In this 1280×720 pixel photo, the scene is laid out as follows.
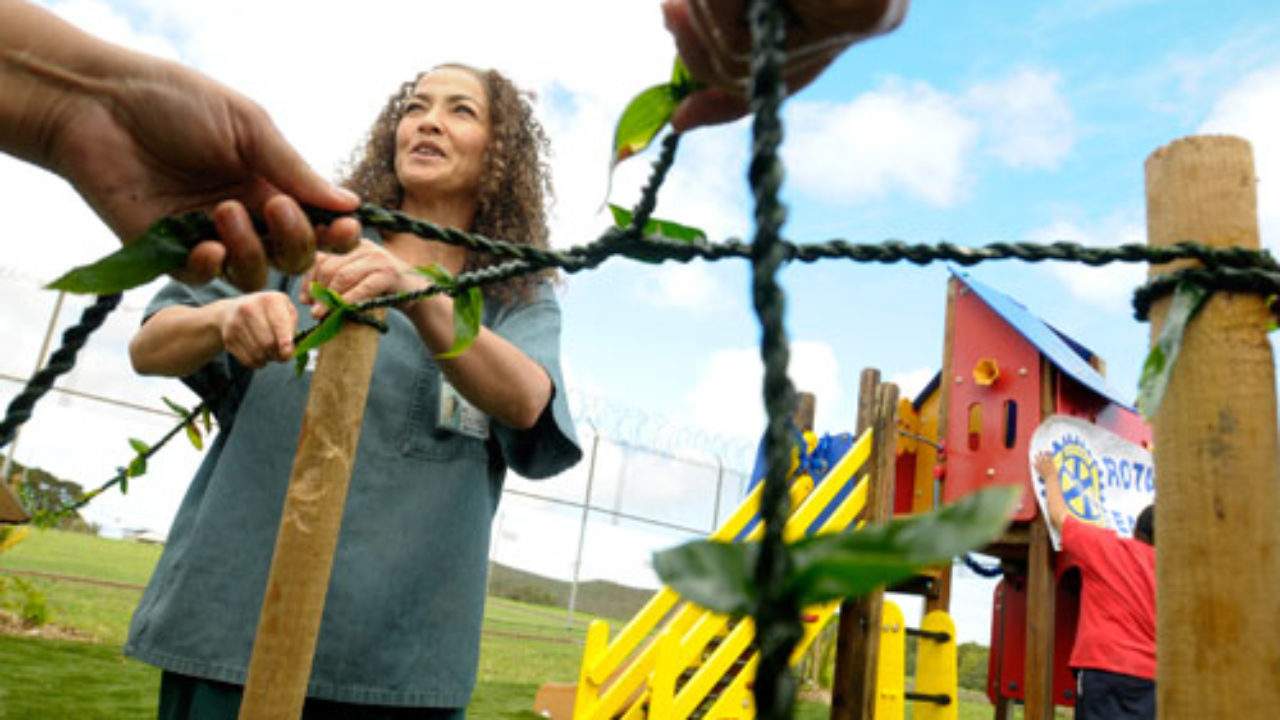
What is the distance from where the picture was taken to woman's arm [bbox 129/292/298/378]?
0.95 metres

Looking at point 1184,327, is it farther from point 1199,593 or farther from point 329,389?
point 329,389

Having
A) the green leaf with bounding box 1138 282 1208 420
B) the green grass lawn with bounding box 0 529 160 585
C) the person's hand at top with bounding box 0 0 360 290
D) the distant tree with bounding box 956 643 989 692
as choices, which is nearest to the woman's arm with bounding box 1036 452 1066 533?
the green leaf with bounding box 1138 282 1208 420

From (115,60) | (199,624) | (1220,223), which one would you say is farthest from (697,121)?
(199,624)

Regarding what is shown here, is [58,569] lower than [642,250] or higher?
lower

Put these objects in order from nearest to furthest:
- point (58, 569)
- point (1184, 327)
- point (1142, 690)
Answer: point (1184, 327) < point (1142, 690) < point (58, 569)

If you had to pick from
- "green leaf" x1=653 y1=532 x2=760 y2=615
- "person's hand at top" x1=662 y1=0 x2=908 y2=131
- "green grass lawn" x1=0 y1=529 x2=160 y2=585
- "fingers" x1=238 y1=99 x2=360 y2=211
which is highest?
"fingers" x1=238 y1=99 x2=360 y2=211

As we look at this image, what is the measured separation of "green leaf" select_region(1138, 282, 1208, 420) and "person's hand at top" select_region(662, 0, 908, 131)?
53 cm

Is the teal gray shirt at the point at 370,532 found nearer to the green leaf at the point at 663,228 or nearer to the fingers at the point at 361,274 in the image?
the fingers at the point at 361,274

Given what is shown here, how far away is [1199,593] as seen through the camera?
0.72 m

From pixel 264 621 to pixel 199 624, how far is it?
0.28 metres

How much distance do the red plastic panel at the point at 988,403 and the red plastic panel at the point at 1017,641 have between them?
19.6 inches

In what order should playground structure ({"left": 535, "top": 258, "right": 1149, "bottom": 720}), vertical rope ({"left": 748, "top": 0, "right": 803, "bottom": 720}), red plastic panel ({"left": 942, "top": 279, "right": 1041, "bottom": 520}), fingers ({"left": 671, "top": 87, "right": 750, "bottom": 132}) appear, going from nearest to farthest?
vertical rope ({"left": 748, "top": 0, "right": 803, "bottom": 720}), fingers ({"left": 671, "top": 87, "right": 750, "bottom": 132}), playground structure ({"left": 535, "top": 258, "right": 1149, "bottom": 720}), red plastic panel ({"left": 942, "top": 279, "right": 1041, "bottom": 520})

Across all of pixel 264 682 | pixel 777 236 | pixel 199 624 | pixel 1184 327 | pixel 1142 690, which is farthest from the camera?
pixel 1142 690

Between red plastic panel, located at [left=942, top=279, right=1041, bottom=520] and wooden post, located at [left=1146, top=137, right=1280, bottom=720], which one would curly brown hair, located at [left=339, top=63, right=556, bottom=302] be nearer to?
wooden post, located at [left=1146, top=137, right=1280, bottom=720]
